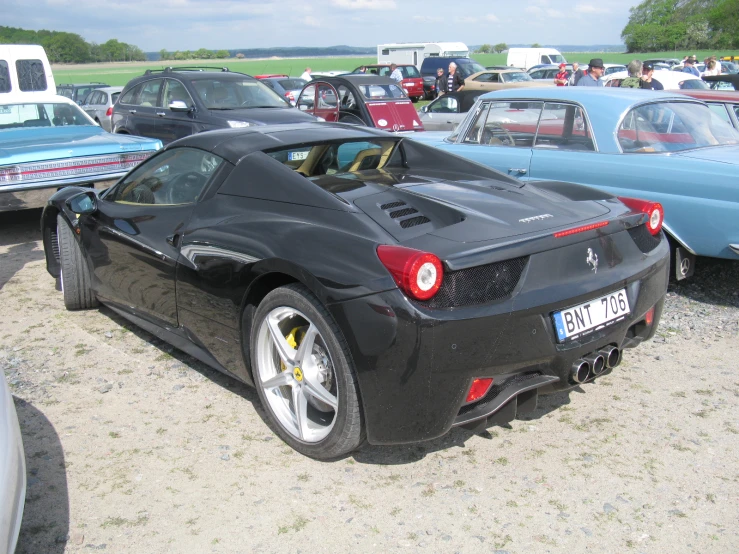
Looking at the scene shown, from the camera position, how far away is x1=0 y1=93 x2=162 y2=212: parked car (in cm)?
655

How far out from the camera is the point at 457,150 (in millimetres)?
6363

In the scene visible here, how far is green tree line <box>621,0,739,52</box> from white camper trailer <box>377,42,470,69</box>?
54739 millimetres

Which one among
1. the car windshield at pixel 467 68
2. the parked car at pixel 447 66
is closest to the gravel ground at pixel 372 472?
the car windshield at pixel 467 68

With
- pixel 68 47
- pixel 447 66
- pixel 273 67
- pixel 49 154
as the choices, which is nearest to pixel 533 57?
pixel 447 66

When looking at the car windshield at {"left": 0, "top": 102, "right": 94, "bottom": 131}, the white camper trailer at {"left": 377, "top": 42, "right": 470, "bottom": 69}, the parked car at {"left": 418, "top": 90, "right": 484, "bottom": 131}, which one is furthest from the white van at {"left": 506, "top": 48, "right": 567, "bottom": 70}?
the car windshield at {"left": 0, "top": 102, "right": 94, "bottom": 131}

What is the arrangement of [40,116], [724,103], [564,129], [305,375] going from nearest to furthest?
[305,375] < [564,129] < [724,103] < [40,116]

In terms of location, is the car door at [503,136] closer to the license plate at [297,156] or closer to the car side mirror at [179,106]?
the license plate at [297,156]

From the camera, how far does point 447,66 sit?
31234mm

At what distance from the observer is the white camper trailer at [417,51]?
130 feet

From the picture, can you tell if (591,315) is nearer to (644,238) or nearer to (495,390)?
(495,390)

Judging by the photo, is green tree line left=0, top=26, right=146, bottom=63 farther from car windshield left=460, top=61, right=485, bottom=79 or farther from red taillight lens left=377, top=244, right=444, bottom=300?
red taillight lens left=377, top=244, right=444, bottom=300

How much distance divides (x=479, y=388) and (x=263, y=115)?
7689mm

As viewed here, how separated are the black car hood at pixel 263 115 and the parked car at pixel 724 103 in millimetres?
4776

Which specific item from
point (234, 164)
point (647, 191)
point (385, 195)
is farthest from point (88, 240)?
point (647, 191)
